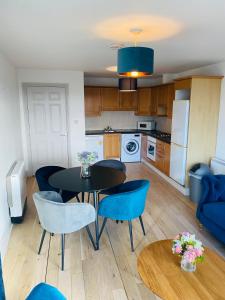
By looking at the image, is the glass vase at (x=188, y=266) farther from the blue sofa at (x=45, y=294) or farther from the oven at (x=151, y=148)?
the oven at (x=151, y=148)

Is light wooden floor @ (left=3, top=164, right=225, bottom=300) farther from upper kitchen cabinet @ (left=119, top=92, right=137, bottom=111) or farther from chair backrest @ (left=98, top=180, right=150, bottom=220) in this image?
upper kitchen cabinet @ (left=119, top=92, right=137, bottom=111)

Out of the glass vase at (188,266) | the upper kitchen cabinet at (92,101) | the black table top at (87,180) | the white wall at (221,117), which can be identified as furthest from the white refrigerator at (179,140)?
the glass vase at (188,266)

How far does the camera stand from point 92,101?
646 centimetres

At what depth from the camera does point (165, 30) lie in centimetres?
223

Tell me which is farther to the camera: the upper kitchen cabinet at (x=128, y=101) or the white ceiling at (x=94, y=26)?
the upper kitchen cabinet at (x=128, y=101)

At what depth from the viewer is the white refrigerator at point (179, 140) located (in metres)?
4.16

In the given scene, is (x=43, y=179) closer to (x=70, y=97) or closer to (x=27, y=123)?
(x=27, y=123)

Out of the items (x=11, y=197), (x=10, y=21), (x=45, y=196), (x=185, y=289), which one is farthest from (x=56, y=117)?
(x=185, y=289)

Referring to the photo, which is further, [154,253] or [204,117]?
[204,117]

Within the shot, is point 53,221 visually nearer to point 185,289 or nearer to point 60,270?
point 60,270

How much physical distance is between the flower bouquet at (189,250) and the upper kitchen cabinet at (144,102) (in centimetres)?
532

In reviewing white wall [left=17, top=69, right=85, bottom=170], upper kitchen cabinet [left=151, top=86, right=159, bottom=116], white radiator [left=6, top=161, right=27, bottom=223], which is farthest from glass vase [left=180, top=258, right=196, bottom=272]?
upper kitchen cabinet [left=151, top=86, right=159, bottom=116]

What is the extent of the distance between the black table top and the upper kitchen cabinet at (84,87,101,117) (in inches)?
132

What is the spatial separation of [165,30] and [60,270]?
263cm
